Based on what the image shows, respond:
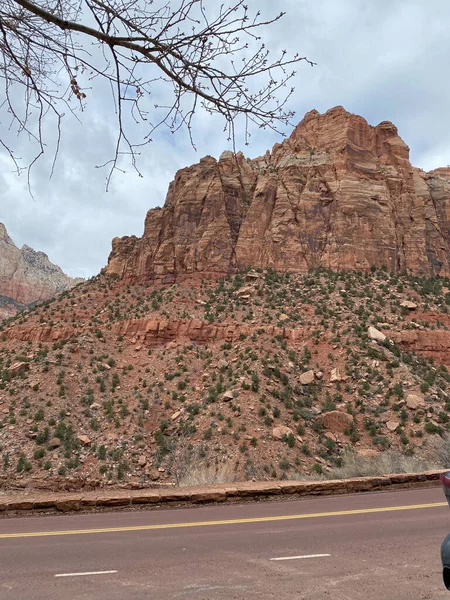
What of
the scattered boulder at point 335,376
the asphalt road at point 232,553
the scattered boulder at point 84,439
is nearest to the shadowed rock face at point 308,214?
the scattered boulder at point 335,376

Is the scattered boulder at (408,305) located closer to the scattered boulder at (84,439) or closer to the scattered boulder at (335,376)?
the scattered boulder at (335,376)

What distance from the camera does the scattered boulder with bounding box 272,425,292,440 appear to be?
22516 mm

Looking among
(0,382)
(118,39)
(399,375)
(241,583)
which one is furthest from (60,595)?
(0,382)

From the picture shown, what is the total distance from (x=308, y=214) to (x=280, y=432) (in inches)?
1112

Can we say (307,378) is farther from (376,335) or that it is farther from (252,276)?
(252,276)

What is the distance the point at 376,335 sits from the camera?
31391 millimetres

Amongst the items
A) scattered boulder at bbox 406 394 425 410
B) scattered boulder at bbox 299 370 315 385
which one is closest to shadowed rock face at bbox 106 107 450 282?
scattered boulder at bbox 299 370 315 385

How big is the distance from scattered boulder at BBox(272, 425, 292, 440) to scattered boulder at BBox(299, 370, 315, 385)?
539cm

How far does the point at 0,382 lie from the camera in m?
29.2

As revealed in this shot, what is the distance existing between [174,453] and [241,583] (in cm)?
1894

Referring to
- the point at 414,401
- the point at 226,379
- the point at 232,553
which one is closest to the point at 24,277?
the point at 226,379

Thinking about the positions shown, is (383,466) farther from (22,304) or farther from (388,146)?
(22,304)

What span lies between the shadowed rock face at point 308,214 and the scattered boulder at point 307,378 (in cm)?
1698

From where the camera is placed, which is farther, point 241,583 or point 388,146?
point 388,146
